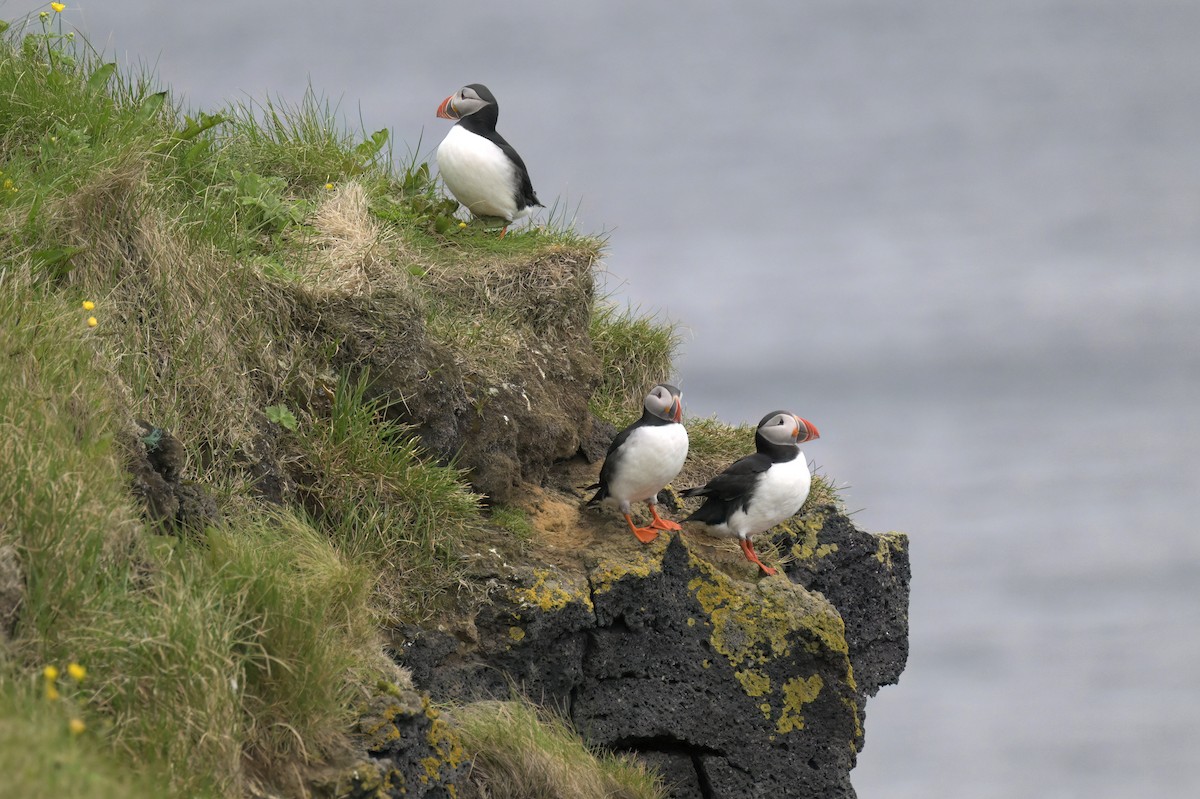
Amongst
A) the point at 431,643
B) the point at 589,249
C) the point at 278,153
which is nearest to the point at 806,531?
the point at 589,249

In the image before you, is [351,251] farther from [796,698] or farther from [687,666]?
[796,698]

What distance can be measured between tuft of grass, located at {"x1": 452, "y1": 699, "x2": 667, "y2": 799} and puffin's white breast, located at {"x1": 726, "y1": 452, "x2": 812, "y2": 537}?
1.76 metres

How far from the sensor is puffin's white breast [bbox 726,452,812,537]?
314 inches

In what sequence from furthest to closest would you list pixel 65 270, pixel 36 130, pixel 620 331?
pixel 620 331
pixel 36 130
pixel 65 270

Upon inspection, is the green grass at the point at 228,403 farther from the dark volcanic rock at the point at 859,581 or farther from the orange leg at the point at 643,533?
the dark volcanic rock at the point at 859,581

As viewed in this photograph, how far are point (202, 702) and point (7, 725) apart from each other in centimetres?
98

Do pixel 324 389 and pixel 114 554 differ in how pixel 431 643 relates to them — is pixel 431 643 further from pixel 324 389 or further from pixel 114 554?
pixel 114 554

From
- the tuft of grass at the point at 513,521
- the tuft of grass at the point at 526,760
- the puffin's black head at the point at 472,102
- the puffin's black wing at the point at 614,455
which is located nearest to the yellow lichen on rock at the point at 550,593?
the tuft of grass at the point at 513,521

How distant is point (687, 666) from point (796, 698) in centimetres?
73

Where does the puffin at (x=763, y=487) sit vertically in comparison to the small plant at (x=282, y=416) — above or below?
above

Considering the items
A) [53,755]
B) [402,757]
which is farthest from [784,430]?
[53,755]

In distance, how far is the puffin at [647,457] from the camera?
766cm

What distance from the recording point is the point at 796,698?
26.3 feet

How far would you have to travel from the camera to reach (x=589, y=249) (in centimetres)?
940
